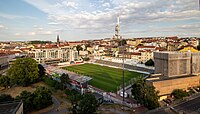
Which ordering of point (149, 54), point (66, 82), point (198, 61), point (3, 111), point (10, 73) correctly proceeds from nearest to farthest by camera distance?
point (3, 111)
point (66, 82)
point (10, 73)
point (198, 61)
point (149, 54)

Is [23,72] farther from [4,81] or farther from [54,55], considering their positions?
[54,55]

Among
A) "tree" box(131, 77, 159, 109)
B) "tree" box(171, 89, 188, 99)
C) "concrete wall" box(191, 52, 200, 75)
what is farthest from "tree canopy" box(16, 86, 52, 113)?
"concrete wall" box(191, 52, 200, 75)

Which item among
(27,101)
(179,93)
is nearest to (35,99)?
(27,101)

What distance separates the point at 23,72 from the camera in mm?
31812

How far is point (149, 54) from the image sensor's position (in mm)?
57969

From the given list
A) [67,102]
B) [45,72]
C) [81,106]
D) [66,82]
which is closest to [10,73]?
[45,72]

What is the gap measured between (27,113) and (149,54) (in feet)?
147

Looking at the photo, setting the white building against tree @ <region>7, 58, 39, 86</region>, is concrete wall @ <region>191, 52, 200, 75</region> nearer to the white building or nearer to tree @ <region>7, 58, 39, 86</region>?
tree @ <region>7, 58, 39, 86</region>

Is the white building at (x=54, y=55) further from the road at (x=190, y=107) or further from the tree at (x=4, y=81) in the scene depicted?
the road at (x=190, y=107)

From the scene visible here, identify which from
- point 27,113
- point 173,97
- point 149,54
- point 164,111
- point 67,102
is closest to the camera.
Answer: point 164,111

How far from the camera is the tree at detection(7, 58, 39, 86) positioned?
31.3 metres

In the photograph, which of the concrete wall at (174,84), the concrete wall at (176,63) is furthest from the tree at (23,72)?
the concrete wall at (176,63)

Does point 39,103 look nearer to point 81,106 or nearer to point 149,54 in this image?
point 81,106

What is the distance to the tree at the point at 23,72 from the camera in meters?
31.3
